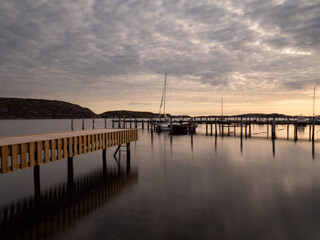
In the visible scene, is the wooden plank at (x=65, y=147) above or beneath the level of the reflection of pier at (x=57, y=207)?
above

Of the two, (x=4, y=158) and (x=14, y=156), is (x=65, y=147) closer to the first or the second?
(x=14, y=156)

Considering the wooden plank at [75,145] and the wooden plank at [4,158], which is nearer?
the wooden plank at [4,158]

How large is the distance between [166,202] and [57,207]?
5.70 m

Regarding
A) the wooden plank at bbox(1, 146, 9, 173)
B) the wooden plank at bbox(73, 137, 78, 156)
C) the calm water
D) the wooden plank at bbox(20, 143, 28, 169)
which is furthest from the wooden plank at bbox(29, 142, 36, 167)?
the wooden plank at bbox(73, 137, 78, 156)

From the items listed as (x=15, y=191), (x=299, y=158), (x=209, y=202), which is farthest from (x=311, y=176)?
(x=15, y=191)

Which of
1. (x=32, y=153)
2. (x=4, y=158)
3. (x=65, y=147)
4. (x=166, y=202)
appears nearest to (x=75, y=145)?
(x=65, y=147)

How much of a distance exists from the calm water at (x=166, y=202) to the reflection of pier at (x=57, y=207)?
1.6 inches

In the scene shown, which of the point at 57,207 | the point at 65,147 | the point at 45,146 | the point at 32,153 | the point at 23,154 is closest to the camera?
the point at 23,154

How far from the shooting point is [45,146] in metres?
10.8

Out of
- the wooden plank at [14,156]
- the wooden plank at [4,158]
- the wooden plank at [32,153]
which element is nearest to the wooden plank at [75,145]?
the wooden plank at [32,153]

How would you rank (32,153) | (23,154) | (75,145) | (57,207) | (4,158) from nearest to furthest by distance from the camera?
(4,158)
(23,154)
(32,153)
(57,207)
(75,145)

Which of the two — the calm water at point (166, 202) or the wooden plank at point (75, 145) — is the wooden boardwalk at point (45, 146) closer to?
the wooden plank at point (75, 145)

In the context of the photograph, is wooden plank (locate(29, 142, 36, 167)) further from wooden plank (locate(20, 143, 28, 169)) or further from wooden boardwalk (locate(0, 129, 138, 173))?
wooden plank (locate(20, 143, 28, 169))

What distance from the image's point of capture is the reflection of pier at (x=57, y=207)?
8.66 metres
